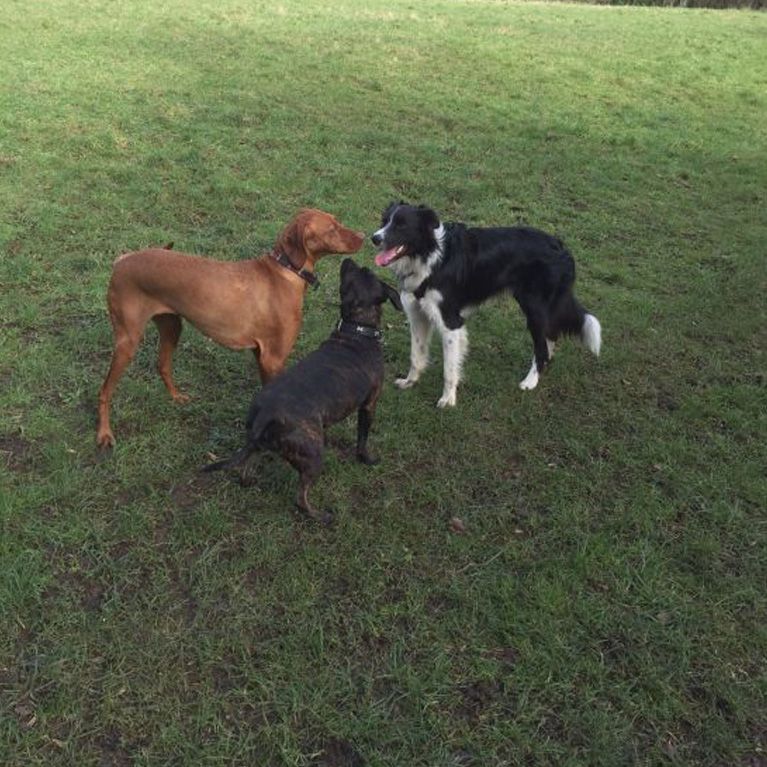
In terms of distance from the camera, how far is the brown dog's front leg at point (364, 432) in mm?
4086

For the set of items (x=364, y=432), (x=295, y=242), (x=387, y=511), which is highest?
(x=295, y=242)

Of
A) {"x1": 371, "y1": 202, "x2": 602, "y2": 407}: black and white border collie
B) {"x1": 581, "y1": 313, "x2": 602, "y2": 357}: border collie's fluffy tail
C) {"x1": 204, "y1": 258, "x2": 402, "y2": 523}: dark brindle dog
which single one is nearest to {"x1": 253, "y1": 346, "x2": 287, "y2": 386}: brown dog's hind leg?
{"x1": 204, "y1": 258, "x2": 402, "y2": 523}: dark brindle dog

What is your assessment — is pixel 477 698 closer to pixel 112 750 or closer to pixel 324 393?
pixel 112 750

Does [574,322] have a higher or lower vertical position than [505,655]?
higher

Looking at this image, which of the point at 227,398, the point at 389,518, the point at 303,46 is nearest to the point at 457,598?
the point at 389,518

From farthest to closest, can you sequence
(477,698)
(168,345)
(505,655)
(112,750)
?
(168,345) → (505,655) → (477,698) → (112,750)

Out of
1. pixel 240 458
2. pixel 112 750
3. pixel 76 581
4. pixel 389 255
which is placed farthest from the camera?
pixel 389 255

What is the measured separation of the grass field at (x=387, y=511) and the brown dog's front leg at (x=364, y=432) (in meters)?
0.14

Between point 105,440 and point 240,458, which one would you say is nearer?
point 240,458

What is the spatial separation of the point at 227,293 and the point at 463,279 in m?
1.74

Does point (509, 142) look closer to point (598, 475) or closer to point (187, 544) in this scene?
point (598, 475)

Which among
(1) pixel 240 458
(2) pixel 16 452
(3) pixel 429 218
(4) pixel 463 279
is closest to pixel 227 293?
(1) pixel 240 458

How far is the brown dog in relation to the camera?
3922 mm

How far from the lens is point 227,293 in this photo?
157 inches
